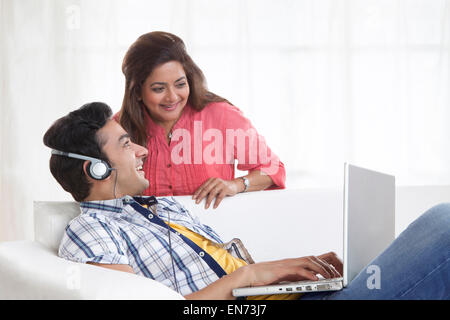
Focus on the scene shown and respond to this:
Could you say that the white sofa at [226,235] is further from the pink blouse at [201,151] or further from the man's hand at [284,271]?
the man's hand at [284,271]

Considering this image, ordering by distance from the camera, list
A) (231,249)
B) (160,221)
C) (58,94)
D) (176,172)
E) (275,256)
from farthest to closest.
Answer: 1. (58,94)
2. (176,172)
3. (275,256)
4. (231,249)
5. (160,221)

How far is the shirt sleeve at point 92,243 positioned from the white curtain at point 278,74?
179 centimetres

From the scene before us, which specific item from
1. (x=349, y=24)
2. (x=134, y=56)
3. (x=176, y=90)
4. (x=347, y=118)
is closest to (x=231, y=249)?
(x=176, y=90)

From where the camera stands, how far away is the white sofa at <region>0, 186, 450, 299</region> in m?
0.99

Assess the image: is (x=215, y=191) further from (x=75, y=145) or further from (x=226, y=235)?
(x=75, y=145)

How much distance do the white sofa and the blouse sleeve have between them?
15cm

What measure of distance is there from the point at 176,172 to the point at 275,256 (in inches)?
20.7

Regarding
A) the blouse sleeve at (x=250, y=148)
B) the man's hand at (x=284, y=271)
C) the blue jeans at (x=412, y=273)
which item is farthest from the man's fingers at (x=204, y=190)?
the blue jeans at (x=412, y=273)

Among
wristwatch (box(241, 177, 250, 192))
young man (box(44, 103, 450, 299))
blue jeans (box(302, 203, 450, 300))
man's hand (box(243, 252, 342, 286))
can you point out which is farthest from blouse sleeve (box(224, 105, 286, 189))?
blue jeans (box(302, 203, 450, 300))

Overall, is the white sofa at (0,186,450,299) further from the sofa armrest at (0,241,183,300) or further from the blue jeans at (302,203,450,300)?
the blue jeans at (302,203,450,300)

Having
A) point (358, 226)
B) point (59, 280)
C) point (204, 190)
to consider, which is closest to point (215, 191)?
point (204, 190)

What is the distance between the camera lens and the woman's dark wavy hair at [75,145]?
1392 mm

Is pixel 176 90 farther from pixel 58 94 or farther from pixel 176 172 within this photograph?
pixel 58 94

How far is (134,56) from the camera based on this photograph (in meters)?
1.98
